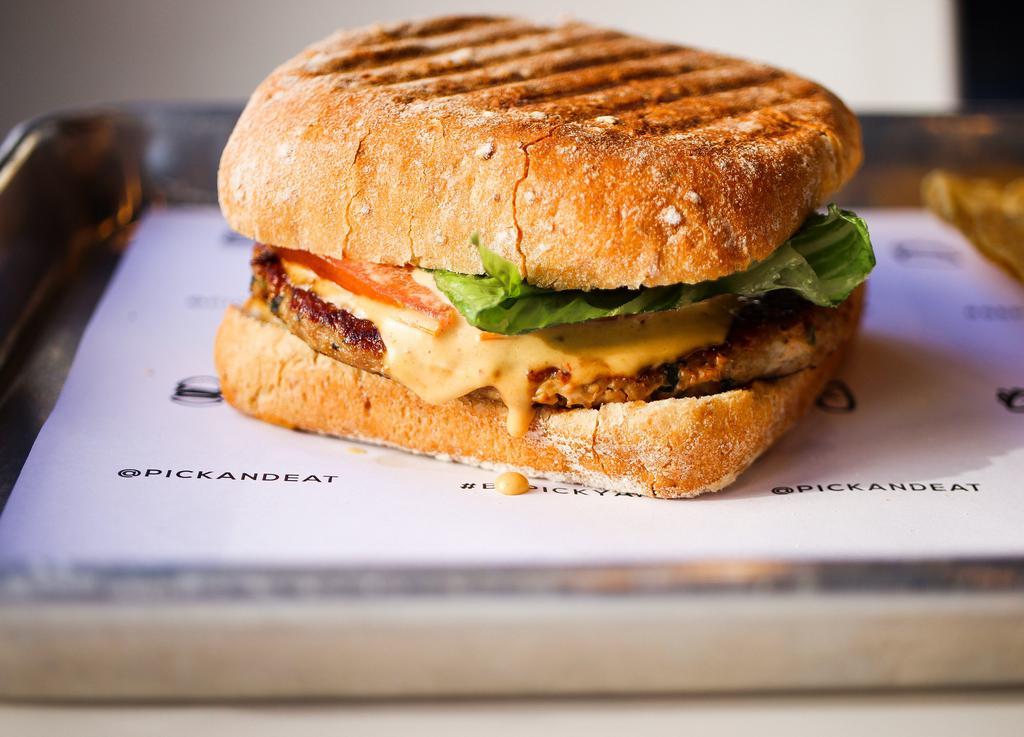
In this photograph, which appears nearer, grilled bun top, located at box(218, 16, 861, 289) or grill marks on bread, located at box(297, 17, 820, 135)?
grilled bun top, located at box(218, 16, 861, 289)

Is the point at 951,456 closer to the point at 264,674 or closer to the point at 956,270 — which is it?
the point at 956,270

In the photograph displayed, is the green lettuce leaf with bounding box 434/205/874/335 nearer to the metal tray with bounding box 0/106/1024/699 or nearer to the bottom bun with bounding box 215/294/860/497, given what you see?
the bottom bun with bounding box 215/294/860/497

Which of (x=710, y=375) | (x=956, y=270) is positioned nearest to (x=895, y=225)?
(x=956, y=270)

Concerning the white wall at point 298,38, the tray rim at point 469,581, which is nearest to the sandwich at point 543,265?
the tray rim at point 469,581

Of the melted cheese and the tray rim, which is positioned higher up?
the melted cheese

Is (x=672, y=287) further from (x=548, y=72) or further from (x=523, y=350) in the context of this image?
(x=548, y=72)

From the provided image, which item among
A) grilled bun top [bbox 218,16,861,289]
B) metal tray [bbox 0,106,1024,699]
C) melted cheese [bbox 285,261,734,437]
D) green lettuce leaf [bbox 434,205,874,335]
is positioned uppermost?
grilled bun top [bbox 218,16,861,289]

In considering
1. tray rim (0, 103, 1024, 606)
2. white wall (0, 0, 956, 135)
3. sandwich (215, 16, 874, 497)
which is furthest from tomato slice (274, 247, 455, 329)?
white wall (0, 0, 956, 135)

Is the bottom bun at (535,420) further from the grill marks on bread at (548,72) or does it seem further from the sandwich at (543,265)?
the grill marks on bread at (548,72)

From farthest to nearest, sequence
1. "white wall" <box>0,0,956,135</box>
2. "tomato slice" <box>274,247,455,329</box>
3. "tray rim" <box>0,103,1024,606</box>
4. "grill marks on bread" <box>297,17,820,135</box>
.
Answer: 1. "white wall" <box>0,0,956,135</box>
2. "grill marks on bread" <box>297,17,820,135</box>
3. "tomato slice" <box>274,247,455,329</box>
4. "tray rim" <box>0,103,1024,606</box>
